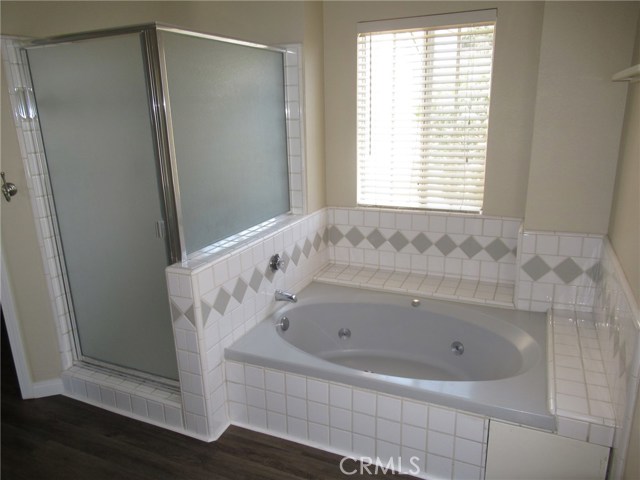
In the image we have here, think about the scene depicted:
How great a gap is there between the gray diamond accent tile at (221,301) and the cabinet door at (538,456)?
49.3 inches

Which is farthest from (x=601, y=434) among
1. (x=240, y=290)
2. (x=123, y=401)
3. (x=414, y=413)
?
(x=123, y=401)

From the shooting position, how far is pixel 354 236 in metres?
3.18

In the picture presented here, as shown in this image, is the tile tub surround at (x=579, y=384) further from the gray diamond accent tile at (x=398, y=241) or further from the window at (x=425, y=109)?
the gray diamond accent tile at (x=398, y=241)

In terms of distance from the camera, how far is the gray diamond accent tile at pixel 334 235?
321cm

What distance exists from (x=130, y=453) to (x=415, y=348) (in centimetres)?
161

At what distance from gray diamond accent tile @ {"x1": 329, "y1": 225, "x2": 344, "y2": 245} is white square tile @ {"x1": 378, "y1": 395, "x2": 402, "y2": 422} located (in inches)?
55.7

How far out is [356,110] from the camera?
2967 mm

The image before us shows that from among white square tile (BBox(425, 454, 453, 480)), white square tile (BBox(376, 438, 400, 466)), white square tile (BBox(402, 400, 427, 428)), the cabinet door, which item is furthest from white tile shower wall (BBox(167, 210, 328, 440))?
the cabinet door

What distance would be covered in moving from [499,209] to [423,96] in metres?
0.81

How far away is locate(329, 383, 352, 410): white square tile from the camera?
6.71 feet

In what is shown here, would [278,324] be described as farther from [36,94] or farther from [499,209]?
[36,94]

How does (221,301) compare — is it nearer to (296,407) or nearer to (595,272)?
(296,407)

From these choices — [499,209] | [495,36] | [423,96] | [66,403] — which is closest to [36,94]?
[66,403]

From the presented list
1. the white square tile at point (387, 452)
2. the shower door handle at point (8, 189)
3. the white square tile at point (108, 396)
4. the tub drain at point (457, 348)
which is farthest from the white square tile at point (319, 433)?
the shower door handle at point (8, 189)
